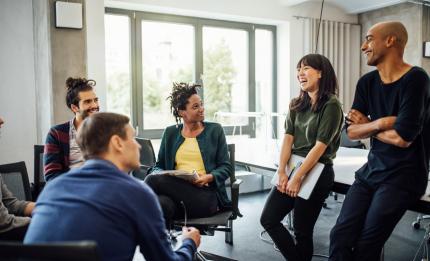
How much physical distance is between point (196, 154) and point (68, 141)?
790mm

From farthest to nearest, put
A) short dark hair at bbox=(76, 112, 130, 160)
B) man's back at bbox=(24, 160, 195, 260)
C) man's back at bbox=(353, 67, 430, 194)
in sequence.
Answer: man's back at bbox=(353, 67, 430, 194)
short dark hair at bbox=(76, 112, 130, 160)
man's back at bbox=(24, 160, 195, 260)

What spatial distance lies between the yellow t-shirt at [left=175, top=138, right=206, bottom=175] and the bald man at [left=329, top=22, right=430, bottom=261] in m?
0.98

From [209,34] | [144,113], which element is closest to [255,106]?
[209,34]

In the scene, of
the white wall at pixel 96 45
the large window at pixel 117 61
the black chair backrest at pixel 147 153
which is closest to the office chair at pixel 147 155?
the black chair backrest at pixel 147 153

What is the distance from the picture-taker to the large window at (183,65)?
173 inches

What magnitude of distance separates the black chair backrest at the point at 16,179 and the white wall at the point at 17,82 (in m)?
1.63

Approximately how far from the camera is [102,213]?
1005 mm

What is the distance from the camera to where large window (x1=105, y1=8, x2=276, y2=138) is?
4.38 meters

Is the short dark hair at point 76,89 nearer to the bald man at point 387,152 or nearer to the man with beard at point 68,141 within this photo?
the man with beard at point 68,141

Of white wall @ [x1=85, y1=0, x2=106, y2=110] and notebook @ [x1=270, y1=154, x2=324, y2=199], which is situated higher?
white wall @ [x1=85, y1=0, x2=106, y2=110]

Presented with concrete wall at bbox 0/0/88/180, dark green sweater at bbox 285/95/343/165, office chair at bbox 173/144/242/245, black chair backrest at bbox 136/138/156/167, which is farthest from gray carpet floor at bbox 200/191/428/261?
concrete wall at bbox 0/0/88/180

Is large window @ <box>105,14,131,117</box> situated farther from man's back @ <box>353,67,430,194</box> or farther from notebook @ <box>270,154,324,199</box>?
man's back @ <box>353,67,430,194</box>

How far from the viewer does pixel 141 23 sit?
443cm

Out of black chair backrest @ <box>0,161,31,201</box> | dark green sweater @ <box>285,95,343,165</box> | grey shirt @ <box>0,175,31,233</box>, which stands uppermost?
dark green sweater @ <box>285,95,343,165</box>
